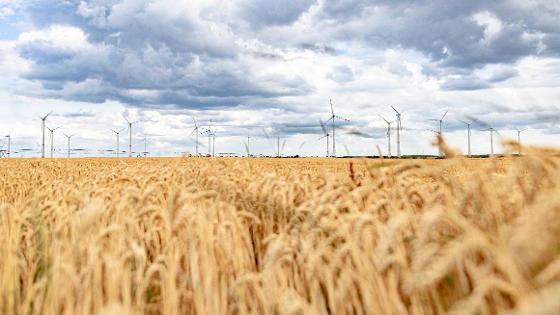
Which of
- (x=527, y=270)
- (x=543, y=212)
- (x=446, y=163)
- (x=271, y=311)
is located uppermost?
(x=446, y=163)

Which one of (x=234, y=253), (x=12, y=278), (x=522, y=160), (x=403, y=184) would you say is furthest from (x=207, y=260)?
(x=403, y=184)

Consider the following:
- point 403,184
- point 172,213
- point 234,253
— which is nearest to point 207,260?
point 234,253

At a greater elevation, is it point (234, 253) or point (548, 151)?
point (548, 151)

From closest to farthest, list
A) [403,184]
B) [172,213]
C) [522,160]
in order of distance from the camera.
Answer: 1. [522,160]
2. [172,213]
3. [403,184]

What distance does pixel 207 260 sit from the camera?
487 centimetres

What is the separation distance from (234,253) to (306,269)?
3.61ft

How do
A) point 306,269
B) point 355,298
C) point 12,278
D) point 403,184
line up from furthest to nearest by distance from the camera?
point 403,184
point 12,278
point 306,269
point 355,298

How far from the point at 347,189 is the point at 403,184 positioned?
0.73 m

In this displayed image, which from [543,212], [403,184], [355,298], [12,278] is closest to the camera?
[543,212]

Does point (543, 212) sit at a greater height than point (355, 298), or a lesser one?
greater

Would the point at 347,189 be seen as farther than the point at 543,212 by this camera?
Yes

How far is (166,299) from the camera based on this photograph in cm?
425

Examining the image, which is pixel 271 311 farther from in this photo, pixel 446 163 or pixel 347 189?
pixel 347 189

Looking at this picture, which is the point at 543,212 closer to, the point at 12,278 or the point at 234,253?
the point at 234,253
